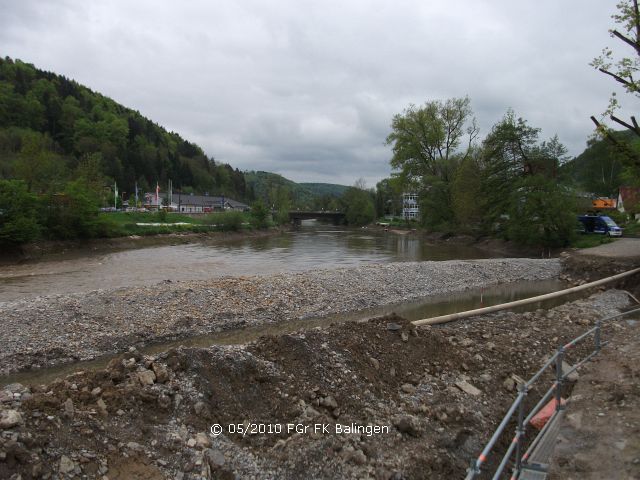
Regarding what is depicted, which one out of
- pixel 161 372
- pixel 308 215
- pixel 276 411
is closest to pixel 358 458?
pixel 276 411

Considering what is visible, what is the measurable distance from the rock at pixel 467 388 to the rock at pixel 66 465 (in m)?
6.85

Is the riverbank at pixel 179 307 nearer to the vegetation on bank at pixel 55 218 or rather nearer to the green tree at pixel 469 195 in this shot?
the vegetation on bank at pixel 55 218

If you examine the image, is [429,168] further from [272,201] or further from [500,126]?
[272,201]

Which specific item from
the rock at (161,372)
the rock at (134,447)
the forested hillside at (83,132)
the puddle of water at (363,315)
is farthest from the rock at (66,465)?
the forested hillside at (83,132)

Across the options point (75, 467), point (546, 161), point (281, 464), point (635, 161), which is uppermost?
point (546, 161)

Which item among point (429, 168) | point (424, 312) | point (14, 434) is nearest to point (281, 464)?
point (14, 434)

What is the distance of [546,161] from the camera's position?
4097 centimetres

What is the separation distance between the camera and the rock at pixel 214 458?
220 inches

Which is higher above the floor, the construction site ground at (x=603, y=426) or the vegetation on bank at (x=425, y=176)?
the vegetation on bank at (x=425, y=176)

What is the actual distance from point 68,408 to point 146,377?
4.64ft

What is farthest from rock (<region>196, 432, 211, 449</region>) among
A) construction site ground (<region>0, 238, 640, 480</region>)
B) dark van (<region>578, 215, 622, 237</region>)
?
dark van (<region>578, 215, 622, 237</region>)

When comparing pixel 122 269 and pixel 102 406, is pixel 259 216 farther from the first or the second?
pixel 102 406

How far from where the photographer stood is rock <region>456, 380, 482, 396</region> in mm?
8346

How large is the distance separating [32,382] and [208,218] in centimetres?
6198
